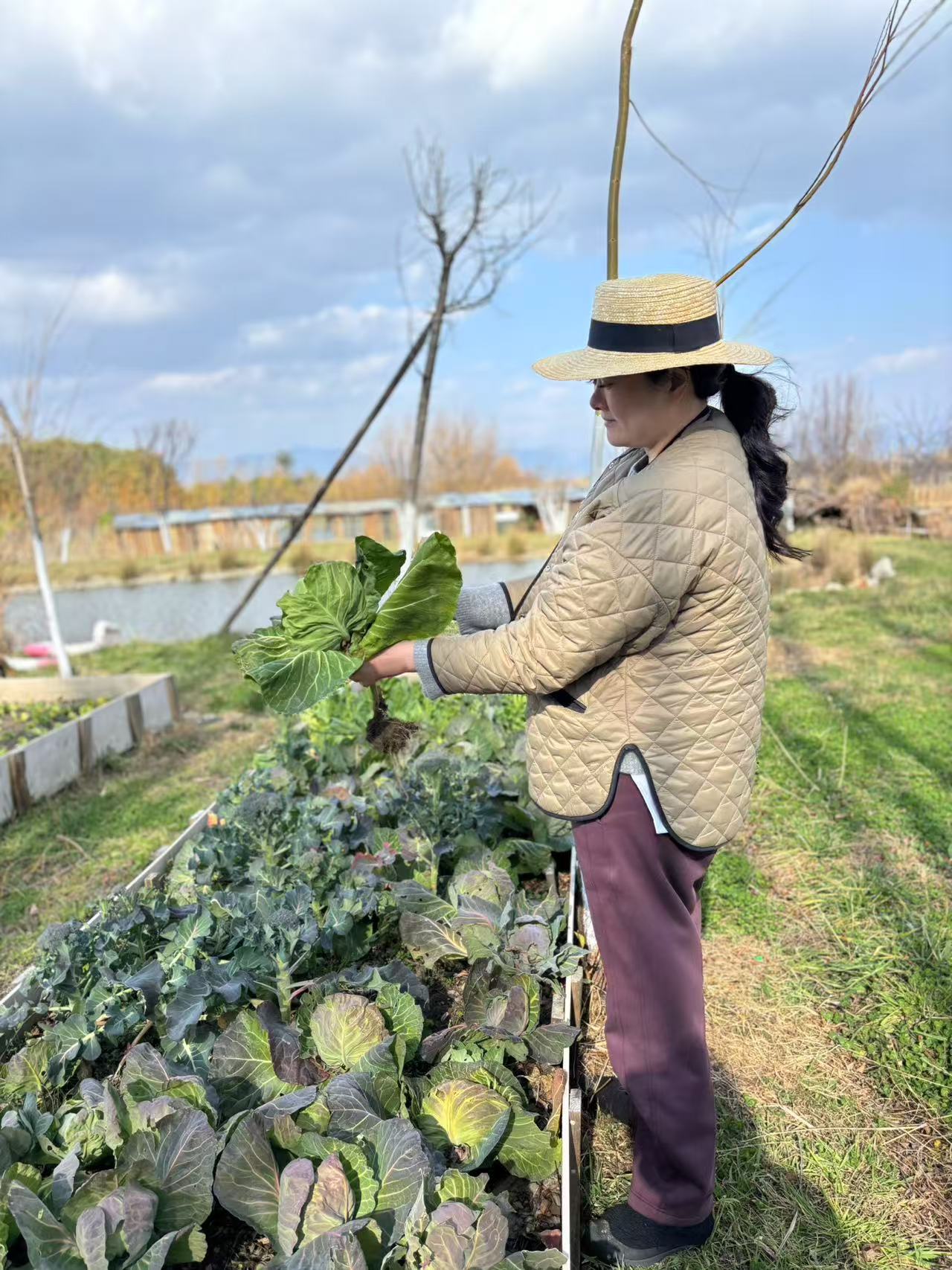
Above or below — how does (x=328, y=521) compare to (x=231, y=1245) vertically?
above

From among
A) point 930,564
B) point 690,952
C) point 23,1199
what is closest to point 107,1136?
point 23,1199

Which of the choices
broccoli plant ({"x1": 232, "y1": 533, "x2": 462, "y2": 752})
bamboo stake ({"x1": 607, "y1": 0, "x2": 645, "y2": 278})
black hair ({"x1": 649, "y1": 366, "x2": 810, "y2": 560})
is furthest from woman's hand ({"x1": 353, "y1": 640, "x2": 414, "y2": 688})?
bamboo stake ({"x1": 607, "y1": 0, "x2": 645, "y2": 278})

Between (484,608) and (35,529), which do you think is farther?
(35,529)

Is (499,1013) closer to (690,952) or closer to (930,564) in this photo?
(690,952)

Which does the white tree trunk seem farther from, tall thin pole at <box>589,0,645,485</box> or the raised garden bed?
tall thin pole at <box>589,0,645,485</box>

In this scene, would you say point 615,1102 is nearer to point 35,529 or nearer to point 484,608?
point 484,608

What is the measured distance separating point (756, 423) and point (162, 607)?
13.8 metres

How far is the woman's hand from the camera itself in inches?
81.6

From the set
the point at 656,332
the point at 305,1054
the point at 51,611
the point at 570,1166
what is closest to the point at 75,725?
the point at 51,611

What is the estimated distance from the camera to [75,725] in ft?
18.5

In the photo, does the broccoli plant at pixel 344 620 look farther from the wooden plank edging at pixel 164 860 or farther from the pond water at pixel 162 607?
the pond water at pixel 162 607

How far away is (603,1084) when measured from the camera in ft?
8.28

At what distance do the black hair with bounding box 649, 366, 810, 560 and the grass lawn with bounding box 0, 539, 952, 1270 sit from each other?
60.4 inches

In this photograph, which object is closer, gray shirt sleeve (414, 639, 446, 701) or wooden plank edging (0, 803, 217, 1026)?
gray shirt sleeve (414, 639, 446, 701)
